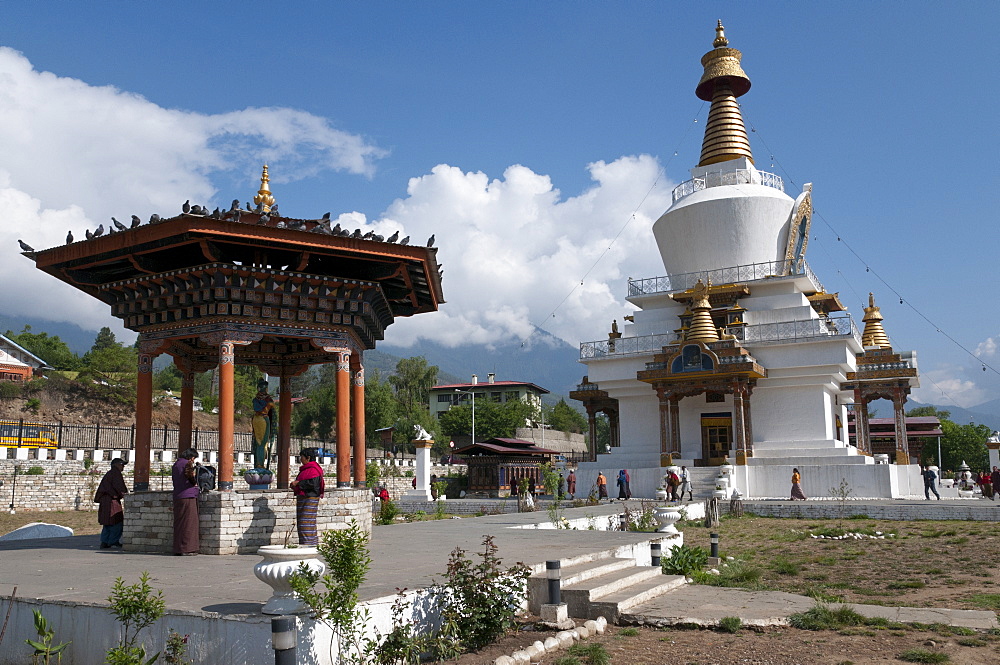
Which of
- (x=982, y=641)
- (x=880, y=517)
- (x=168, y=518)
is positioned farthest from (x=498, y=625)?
(x=880, y=517)

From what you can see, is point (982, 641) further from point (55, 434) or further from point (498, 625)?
point (55, 434)

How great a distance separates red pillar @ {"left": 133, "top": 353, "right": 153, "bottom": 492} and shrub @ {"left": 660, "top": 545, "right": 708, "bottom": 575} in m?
9.18

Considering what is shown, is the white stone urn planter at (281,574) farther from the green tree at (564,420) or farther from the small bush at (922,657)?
the green tree at (564,420)

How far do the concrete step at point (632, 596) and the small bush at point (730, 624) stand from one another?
1123 mm

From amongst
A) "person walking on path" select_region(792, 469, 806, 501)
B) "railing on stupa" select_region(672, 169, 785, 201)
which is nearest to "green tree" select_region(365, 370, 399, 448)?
"railing on stupa" select_region(672, 169, 785, 201)

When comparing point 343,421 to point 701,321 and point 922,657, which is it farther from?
point 701,321

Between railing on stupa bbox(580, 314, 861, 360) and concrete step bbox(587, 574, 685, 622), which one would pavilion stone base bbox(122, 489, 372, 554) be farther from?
railing on stupa bbox(580, 314, 861, 360)

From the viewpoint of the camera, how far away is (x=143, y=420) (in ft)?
47.4

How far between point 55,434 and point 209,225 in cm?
4022

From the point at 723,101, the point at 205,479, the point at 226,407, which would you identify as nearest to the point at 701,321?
the point at 723,101

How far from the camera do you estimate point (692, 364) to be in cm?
3509

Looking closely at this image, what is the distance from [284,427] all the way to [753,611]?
1150 cm

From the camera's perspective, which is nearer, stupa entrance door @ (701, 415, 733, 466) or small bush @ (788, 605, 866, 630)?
small bush @ (788, 605, 866, 630)

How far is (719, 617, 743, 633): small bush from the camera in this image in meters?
8.46
